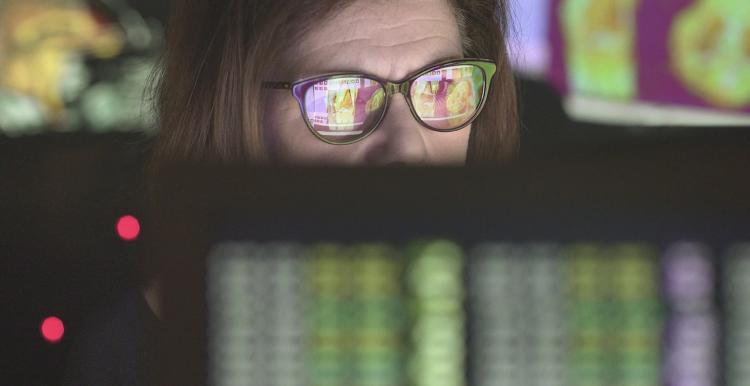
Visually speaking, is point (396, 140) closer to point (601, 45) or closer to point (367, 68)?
point (367, 68)

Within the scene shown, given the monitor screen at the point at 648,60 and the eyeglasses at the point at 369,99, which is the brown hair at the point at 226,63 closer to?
the eyeglasses at the point at 369,99

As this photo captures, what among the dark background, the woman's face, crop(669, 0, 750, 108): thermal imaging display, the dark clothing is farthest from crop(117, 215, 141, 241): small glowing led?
crop(669, 0, 750, 108): thermal imaging display

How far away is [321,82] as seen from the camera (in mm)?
910

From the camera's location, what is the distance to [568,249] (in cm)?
42

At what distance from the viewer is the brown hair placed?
970 mm

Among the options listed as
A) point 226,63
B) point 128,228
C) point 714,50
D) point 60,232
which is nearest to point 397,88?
point 226,63

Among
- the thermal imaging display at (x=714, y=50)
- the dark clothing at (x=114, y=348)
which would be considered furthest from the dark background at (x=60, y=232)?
the dark clothing at (x=114, y=348)

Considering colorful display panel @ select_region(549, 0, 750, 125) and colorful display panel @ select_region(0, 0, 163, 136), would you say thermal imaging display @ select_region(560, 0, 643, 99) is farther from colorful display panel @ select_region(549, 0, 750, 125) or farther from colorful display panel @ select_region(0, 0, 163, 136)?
colorful display panel @ select_region(0, 0, 163, 136)

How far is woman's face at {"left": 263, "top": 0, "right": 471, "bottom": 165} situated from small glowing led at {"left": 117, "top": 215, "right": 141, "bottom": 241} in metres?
1.35

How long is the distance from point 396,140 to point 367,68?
8 cm

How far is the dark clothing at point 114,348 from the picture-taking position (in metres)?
1.12

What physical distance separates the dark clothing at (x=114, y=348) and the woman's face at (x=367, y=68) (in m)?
0.30

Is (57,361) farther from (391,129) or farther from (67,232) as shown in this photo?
(391,129)

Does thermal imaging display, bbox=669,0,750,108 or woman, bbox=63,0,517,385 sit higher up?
thermal imaging display, bbox=669,0,750,108
